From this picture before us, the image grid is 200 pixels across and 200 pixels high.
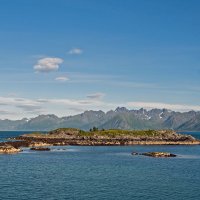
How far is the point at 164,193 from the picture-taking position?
65.0 meters

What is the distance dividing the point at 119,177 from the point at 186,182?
13640mm

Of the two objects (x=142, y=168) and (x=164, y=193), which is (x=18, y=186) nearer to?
(x=164, y=193)

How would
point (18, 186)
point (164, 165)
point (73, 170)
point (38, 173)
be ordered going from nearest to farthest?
point (18, 186) → point (38, 173) → point (73, 170) → point (164, 165)

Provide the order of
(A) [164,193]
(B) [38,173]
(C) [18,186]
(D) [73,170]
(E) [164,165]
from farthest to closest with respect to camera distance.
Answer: (E) [164,165]
(D) [73,170]
(B) [38,173]
(C) [18,186]
(A) [164,193]

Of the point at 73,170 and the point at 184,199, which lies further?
the point at 73,170

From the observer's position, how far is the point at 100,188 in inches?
2709

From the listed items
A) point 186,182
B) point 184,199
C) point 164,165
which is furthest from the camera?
point 164,165

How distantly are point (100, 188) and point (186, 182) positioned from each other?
1917 centimetres

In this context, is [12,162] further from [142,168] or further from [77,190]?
[77,190]

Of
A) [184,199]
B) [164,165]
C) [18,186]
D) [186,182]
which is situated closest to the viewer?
[184,199]

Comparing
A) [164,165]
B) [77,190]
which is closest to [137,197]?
[77,190]

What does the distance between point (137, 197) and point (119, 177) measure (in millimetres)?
20816

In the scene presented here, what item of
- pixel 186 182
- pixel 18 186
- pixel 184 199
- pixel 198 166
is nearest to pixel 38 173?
pixel 18 186

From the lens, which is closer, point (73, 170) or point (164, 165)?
point (73, 170)
